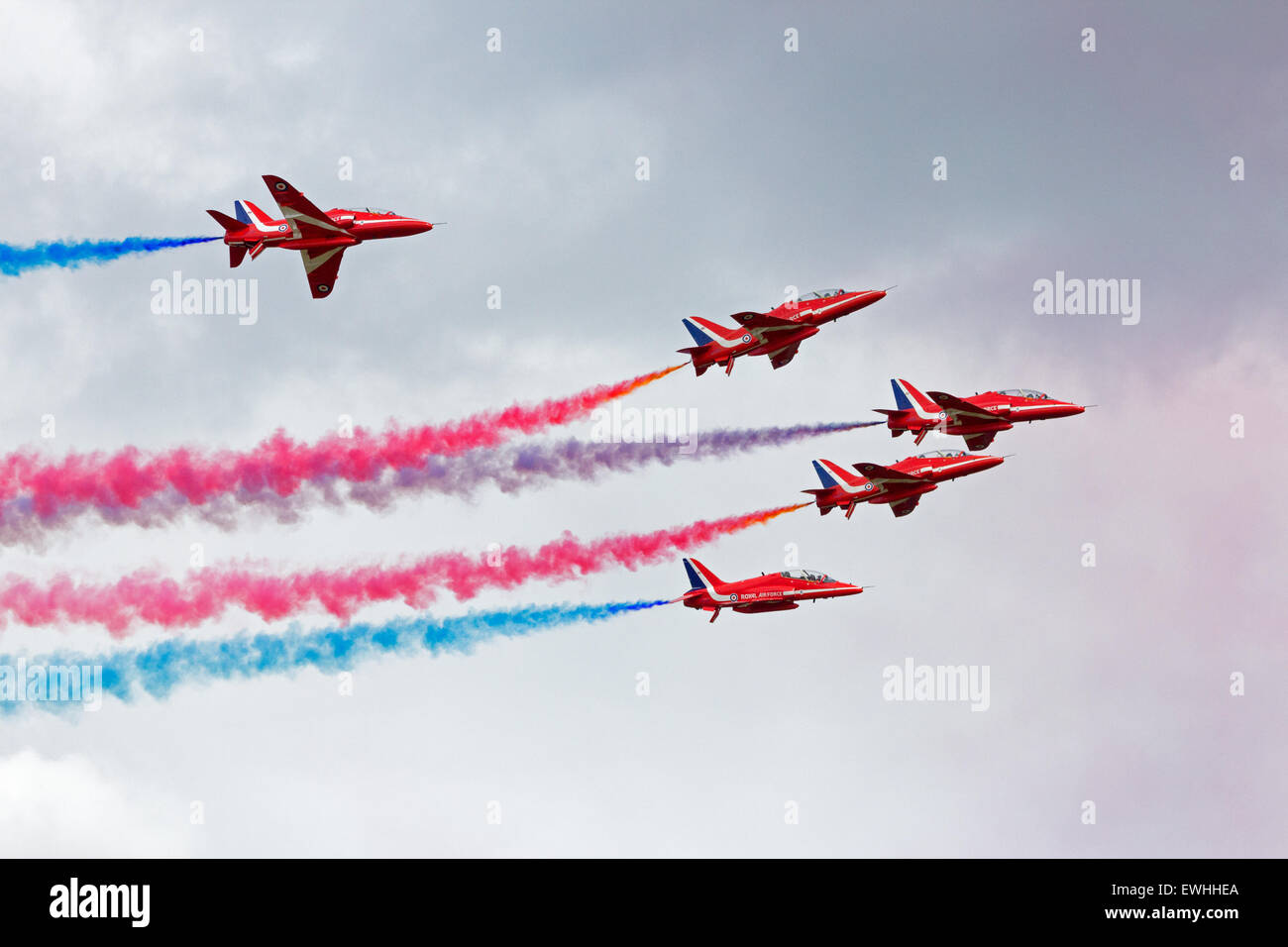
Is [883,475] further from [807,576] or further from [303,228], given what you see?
[303,228]

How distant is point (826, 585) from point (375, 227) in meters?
26.1

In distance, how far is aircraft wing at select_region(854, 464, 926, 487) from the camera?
96.5 metres

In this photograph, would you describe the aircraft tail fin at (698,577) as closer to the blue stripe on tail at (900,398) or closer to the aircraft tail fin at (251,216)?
the blue stripe on tail at (900,398)

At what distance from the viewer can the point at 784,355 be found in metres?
98.5

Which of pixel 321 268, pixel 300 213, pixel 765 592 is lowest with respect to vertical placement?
pixel 765 592

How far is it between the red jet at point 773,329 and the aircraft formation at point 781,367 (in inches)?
1.8

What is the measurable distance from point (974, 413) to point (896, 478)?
18.8ft

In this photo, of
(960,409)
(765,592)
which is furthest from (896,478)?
(765,592)

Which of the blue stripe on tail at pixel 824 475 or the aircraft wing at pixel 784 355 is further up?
the aircraft wing at pixel 784 355

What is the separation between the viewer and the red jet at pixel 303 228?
3629 inches

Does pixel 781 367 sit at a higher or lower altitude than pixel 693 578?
higher

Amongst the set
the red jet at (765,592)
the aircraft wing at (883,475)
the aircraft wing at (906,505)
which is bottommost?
the red jet at (765,592)

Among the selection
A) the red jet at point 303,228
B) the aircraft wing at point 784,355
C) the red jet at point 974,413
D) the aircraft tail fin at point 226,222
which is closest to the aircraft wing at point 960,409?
the red jet at point 974,413

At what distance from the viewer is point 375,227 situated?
A: 93125mm
